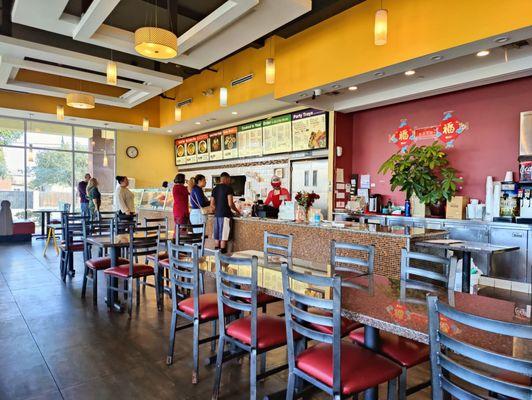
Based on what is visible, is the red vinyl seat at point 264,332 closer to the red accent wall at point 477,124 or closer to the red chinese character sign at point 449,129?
the red accent wall at point 477,124

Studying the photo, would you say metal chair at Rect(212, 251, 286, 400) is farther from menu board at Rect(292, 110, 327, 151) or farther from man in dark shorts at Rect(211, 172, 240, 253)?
menu board at Rect(292, 110, 327, 151)

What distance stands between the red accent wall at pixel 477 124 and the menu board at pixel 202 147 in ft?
18.2

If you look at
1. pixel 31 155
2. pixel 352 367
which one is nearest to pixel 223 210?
pixel 352 367

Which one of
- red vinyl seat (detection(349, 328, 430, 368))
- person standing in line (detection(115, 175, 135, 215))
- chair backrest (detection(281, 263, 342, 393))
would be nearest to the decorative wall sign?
red vinyl seat (detection(349, 328, 430, 368))

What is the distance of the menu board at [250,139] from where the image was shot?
28.8ft

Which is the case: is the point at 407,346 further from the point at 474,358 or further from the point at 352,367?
the point at 474,358

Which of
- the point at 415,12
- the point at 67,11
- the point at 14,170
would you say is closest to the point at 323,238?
the point at 415,12

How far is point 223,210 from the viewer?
5.72m

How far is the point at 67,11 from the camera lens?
5.37 metres

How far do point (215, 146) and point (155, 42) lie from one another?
20.2 ft

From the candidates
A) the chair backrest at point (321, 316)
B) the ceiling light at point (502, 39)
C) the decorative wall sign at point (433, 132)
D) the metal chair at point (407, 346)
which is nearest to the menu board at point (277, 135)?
the decorative wall sign at point (433, 132)

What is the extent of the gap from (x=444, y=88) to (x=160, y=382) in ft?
18.3

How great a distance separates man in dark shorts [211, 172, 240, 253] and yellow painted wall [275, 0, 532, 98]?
1950 mm

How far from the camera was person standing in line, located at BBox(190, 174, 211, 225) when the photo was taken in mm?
6191
